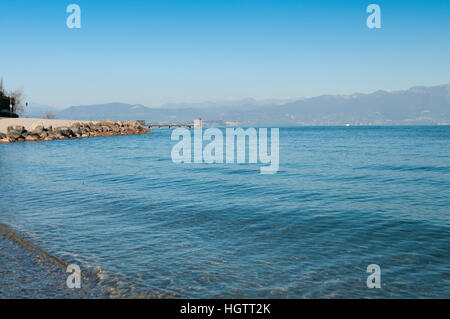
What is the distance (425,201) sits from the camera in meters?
14.5

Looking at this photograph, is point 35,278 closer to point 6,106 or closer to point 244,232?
point 244,232

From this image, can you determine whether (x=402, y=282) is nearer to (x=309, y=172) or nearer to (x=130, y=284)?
(x=130, y=284)

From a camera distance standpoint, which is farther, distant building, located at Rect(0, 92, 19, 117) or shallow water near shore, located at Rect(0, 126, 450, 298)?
distant building, located at Rect(0, 92, 19, 117)

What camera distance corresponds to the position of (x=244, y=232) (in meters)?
10.5

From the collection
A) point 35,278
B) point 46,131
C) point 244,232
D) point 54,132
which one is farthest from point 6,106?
point 35,278

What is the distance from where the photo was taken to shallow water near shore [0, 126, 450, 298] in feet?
23.4

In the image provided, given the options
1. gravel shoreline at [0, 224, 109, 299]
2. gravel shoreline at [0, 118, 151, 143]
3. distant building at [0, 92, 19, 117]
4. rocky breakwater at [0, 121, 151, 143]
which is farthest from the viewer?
distant building at [0, 92, 19, 117]

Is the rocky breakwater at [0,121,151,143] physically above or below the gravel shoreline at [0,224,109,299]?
above

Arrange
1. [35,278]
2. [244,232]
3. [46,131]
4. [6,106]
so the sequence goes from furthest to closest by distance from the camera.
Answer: [6,106]
[46,131]
[244,232]
[35,278]

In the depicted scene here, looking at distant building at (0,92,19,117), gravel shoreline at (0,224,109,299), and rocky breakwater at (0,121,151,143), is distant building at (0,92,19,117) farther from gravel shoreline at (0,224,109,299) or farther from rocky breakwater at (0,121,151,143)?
gravel shoreline at (0,224,109,299)

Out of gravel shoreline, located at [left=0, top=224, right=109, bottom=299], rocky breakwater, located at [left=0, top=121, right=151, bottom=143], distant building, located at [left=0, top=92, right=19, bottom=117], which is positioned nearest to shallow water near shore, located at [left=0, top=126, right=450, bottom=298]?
gravel shoreline, located at [left=0, top=224, right=109, bottom=299]

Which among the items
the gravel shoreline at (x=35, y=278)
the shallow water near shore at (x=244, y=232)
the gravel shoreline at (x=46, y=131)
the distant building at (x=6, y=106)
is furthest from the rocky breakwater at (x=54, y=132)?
the gravel shoreline at (x=35, y=278)

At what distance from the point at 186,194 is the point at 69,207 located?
16.5 ft
